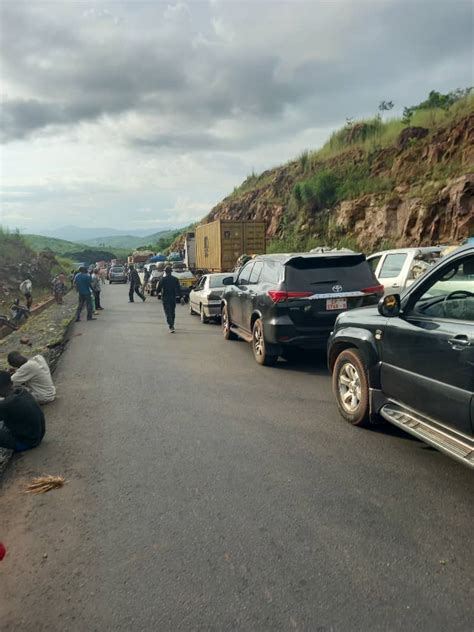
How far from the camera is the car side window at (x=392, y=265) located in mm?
11359

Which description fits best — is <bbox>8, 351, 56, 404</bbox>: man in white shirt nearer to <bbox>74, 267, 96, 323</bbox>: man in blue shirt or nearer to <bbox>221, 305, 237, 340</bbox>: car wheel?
<bbox>221, 305, 237, 340</bbox>: car wheel

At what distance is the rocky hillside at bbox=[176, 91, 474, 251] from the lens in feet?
76.4

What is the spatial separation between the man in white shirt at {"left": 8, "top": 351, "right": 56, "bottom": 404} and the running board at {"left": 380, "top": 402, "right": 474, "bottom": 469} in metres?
4.36

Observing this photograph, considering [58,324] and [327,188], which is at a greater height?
[327,188]

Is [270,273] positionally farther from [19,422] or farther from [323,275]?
[19,422]

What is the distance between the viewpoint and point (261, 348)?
8773 mm

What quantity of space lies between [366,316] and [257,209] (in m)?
47.0

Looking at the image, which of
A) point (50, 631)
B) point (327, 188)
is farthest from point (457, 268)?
point (327, 188)

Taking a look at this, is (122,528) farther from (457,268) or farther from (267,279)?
(267,279)

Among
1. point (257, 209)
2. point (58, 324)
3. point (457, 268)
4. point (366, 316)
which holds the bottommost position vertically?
point (58, 324)

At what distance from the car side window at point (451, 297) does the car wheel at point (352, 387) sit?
103 cm

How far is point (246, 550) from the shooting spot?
3.25 m

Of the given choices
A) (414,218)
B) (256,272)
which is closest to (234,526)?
(256,272)

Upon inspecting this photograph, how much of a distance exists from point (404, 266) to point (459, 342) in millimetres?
7812
